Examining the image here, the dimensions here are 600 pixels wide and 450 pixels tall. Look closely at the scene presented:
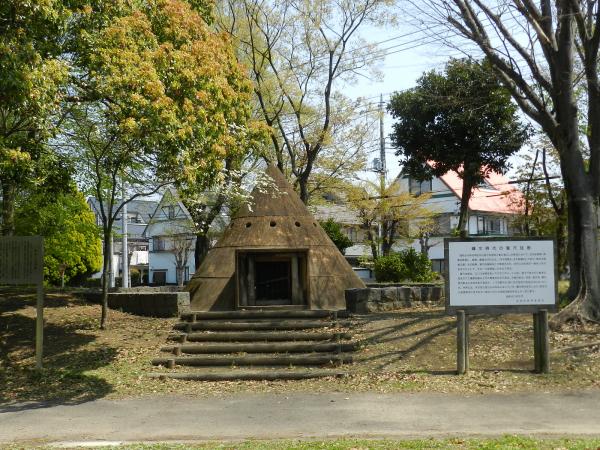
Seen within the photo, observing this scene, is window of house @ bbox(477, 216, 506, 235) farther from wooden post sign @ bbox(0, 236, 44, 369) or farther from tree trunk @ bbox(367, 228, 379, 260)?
wooden post sign @ bbox(0, 236, 44, 369)

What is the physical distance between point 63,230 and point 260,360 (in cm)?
1613

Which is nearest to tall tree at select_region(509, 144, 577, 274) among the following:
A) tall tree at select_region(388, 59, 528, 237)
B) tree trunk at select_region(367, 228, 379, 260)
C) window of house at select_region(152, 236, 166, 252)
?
tall tree at select_region(388, 59, 528, 237)

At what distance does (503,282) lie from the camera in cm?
1062

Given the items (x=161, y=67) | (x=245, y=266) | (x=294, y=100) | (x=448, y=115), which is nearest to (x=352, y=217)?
(x=448, y=115)

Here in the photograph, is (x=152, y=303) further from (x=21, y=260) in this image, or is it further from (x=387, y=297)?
(x=387, y=297)

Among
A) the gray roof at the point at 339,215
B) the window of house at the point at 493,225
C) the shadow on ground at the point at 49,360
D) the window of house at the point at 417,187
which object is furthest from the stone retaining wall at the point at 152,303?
the window of house at the point at 493,225

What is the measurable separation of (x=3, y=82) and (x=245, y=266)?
8309mm

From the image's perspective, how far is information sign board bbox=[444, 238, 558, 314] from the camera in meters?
10.6

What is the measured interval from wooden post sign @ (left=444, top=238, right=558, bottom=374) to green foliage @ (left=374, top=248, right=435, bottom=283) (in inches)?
503

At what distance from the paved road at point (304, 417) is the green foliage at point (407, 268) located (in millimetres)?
14112

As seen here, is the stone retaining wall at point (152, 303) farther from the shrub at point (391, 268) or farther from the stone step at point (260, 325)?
the shrub at point (391, 268)

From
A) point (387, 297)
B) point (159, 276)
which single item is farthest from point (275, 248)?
point (159, 276)

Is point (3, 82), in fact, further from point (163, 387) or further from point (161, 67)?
point (163, 387)

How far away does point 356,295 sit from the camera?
14.9 m
